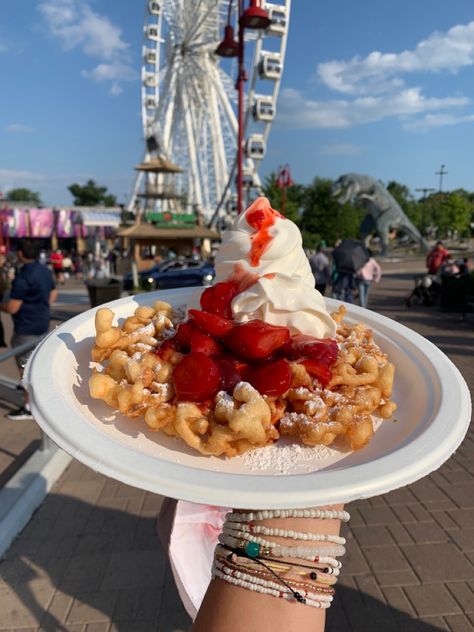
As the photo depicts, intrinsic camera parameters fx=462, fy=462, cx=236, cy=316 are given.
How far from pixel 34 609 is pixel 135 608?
21.4 inches

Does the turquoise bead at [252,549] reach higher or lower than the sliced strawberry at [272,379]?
lower

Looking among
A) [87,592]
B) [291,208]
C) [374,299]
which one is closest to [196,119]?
[291,208]

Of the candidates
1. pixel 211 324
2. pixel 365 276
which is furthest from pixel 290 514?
pixel 365 276

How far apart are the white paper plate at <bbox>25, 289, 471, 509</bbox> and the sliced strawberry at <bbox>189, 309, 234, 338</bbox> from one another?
299 mm

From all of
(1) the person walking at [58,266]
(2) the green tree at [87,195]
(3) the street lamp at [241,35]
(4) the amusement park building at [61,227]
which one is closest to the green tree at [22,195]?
(2) the green tree at [87,195]

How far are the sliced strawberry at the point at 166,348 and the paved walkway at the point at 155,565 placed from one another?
183cm

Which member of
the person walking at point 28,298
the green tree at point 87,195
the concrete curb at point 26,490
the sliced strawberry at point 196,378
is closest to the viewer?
the sliced strawberry at point 196,378

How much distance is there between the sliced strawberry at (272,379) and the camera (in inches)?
45.4

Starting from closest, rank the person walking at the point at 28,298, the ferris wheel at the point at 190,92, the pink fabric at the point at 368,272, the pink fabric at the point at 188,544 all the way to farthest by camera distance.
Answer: the pink fabric at the point at 188,544
the person walking at the point at 28,298
the pink fabric at the point at 368,272
the ferris wheel at the point at 190,92

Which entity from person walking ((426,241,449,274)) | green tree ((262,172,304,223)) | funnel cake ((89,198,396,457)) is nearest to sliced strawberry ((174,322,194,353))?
funnel cake ((89,198,396,457))

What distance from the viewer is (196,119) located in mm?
35688

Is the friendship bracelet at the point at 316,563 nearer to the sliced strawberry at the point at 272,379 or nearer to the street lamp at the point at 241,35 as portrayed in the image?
the sliced strawberry at the point at 272,379

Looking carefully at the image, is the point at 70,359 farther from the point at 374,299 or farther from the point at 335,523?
the point at 374,299

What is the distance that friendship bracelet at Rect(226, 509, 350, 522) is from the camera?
3.10 feet
